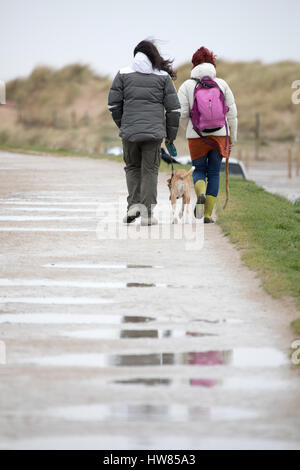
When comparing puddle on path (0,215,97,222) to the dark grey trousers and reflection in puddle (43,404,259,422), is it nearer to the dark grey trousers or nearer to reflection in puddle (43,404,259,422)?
the dark grey trousers

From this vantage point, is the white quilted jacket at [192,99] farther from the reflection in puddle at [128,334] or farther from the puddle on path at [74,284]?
the reflection in puddle at [128,334]

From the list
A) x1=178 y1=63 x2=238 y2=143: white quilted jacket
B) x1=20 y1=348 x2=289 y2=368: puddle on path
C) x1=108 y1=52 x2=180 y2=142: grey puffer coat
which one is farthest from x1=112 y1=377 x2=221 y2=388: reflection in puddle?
x1=178 y1=63 x2=238 y2=143: white quilted jacket

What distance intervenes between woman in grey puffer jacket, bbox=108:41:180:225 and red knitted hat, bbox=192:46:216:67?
0.33 metres

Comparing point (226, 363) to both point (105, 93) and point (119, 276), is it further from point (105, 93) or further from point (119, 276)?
point (105, 93)

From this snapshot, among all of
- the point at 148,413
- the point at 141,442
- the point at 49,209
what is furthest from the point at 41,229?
the point at 141,442

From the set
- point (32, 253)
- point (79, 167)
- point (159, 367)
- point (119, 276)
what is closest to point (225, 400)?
point (159, 367)

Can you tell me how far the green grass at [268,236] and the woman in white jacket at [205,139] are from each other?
0.38 metres

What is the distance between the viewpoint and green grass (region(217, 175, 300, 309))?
27.7ft

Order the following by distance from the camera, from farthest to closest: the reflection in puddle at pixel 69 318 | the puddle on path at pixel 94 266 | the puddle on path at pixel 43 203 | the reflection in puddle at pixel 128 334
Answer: the puddle on path at pixel 43 203 → the puddle on path at pixel 94 266 → the reflection in puddle at pixel 69 318 → the reflection in puddle at pixel 128 334

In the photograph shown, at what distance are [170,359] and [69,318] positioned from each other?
124 centimetres

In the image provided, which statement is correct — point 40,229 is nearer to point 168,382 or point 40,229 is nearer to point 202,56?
point 202,56

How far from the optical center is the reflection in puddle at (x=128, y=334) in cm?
670

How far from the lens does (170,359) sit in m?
6.20

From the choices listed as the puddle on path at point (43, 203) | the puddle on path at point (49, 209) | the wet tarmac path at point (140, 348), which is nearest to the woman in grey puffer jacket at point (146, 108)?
the wet tarmac path at point (140, 348)
